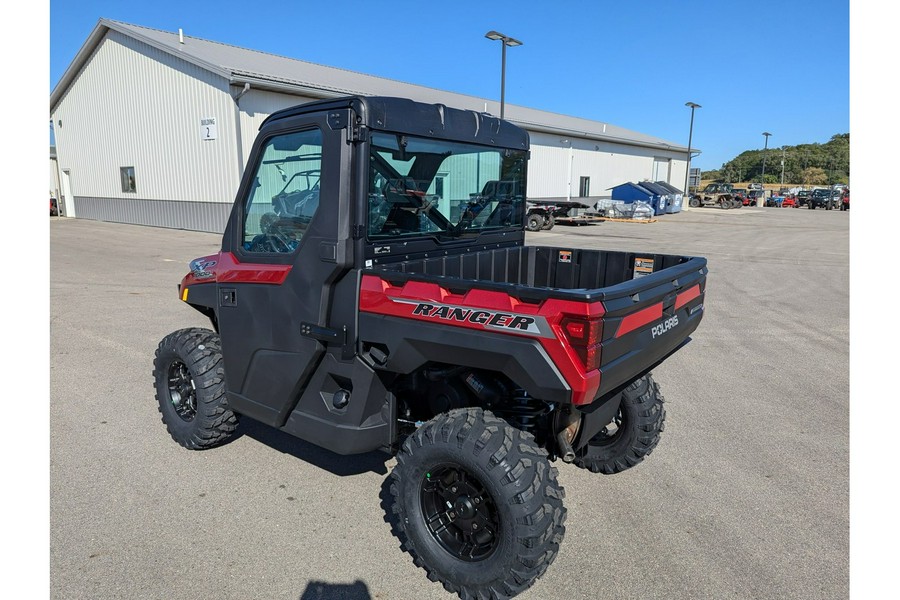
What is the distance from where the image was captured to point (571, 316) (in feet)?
8.05

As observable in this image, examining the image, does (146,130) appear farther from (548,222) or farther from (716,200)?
(716,200)

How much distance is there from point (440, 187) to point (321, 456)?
2.12m

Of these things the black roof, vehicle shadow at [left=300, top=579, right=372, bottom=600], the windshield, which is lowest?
vehicle shadow at [left=300, top=579, right=372, bottom=600]

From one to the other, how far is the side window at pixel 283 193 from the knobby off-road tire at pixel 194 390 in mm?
945

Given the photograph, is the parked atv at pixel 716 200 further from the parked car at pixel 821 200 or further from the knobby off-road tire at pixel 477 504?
the knobby off-road tire at pixel 477 504

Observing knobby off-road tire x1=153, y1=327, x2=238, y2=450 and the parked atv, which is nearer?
knobby off-road tire x1=153, y1=327, x2=238, y2=450

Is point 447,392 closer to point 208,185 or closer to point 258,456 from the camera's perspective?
point 258,456

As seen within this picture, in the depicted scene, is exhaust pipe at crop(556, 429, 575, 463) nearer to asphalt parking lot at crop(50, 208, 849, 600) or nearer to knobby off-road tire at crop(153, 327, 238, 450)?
asphalt parking lot at crop(50, 208, 849, 600)

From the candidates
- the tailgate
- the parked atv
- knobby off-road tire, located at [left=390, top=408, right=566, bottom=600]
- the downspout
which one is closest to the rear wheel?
the downspout

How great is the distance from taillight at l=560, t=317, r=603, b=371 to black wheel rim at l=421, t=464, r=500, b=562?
2.75 ft

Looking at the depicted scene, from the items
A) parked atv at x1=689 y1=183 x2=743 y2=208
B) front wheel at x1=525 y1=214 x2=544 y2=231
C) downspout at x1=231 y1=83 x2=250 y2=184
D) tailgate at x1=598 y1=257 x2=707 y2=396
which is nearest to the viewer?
tailgate at x1=598 y1=257 x2=707 y2=396

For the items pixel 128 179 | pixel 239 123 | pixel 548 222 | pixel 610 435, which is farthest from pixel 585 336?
pixel 128 179

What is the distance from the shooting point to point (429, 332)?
285cm

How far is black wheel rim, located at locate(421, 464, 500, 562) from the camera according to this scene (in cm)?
287
